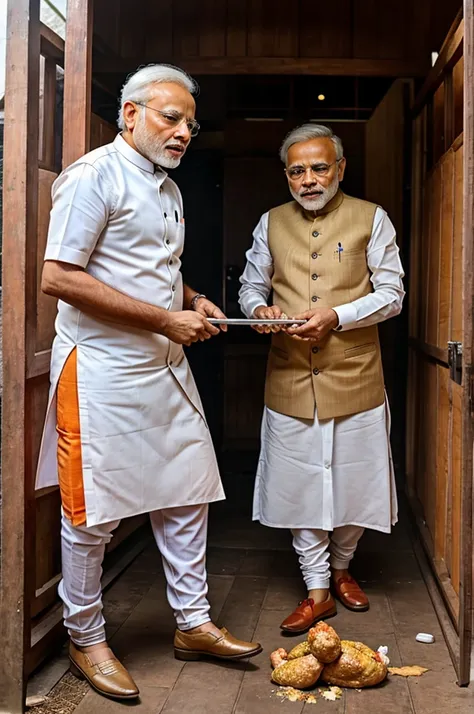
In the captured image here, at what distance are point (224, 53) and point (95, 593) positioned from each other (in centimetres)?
252

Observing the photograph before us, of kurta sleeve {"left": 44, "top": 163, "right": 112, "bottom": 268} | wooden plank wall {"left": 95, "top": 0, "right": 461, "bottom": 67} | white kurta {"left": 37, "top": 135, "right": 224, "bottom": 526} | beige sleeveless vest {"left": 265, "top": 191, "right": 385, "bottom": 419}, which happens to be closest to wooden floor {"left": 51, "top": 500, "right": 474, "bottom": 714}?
white kurta {"left": 37, "top": 135, "right": 224, "bottom": 526}

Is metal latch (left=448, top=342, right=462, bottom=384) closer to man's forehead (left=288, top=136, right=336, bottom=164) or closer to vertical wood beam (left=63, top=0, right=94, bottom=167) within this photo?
man's forehead (left=288, top=136, right=336, bottom=164)

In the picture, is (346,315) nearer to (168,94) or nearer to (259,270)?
(259,270)

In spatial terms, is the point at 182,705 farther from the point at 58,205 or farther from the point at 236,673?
the point at 58,205

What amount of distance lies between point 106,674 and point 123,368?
89 cm

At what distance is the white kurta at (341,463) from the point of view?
115 inches

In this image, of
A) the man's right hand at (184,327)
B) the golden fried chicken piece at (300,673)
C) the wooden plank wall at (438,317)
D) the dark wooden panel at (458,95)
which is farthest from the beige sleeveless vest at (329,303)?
the golden fried chicken piece at (300,673)

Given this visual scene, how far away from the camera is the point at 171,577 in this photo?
259 cm

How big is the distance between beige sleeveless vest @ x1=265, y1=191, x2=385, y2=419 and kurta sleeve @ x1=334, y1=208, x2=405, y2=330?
31 mm

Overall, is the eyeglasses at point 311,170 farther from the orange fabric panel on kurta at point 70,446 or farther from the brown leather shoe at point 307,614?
the brown leather shoe at point 307,614

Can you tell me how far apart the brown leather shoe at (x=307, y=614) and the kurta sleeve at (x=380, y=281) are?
0.98 m

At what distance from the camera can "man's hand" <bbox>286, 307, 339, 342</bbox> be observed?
2746 millimetres

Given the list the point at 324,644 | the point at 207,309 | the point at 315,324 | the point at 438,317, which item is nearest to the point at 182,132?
the point at 207,309

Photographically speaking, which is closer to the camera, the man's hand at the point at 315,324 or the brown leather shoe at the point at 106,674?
the brown leather shoe at the point at 106,674
